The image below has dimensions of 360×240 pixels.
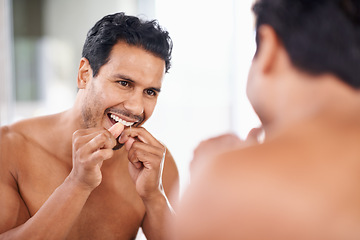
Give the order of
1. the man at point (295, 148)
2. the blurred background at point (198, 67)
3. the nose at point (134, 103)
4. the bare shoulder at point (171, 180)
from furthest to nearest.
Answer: the blurred background at point (198, 67), the bare shoulder at point (171, 180), the nose at point (134, 103), the man at point (295, 148)

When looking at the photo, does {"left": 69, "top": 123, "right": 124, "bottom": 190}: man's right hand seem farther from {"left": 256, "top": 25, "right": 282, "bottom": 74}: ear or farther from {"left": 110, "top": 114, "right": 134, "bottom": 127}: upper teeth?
{"left": 256, "top": 25, "right": 282, "bottom": 74}: ear

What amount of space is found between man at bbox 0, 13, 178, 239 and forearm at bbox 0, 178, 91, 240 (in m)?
0.09

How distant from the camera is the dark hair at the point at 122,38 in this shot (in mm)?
1239

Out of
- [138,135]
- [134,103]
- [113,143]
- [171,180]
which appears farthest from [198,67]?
[113,143]

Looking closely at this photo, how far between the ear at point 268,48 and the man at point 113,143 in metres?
0.60

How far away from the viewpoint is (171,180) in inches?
54.8

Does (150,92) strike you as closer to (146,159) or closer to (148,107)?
(148,107)

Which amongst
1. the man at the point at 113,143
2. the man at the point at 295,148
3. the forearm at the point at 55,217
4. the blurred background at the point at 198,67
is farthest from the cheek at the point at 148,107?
the blurred background at the point at 198,67

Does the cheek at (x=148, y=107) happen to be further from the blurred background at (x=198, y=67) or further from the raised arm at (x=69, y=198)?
the blurred background at (x=198, y=67)

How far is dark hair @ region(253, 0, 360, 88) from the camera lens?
0.48m

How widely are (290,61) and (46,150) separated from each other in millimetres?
940

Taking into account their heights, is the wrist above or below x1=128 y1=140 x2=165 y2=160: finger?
below

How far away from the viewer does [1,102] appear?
2068mm

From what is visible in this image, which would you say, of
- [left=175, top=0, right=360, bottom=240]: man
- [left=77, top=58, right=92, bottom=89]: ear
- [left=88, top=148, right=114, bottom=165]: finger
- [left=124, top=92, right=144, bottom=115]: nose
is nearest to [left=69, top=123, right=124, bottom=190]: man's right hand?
[left=88, top=148, right=114, bottom=165]: finger
